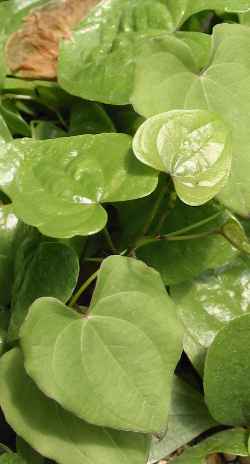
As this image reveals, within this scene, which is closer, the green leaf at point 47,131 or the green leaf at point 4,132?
the green leaf at point 4,132

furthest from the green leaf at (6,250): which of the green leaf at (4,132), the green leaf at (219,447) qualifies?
the green leaf at (219,447)

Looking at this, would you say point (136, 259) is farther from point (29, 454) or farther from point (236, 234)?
point (29, 454)

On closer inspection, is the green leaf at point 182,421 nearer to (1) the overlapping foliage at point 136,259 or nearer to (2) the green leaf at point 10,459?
(1) the overlapping foliage at point 136,259

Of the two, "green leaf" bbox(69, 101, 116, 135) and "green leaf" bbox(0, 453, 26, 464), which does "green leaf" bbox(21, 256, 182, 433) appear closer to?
"green leaf" bbox(0, 453, 26, 464)

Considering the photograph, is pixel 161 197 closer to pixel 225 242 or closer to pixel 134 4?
pixel 225 242

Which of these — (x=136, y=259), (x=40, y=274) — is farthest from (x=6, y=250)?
(x=136, y=259)

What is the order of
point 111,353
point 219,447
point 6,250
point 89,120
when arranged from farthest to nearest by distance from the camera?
point 89,120, point 6,250, point 219,447, point 111,353
